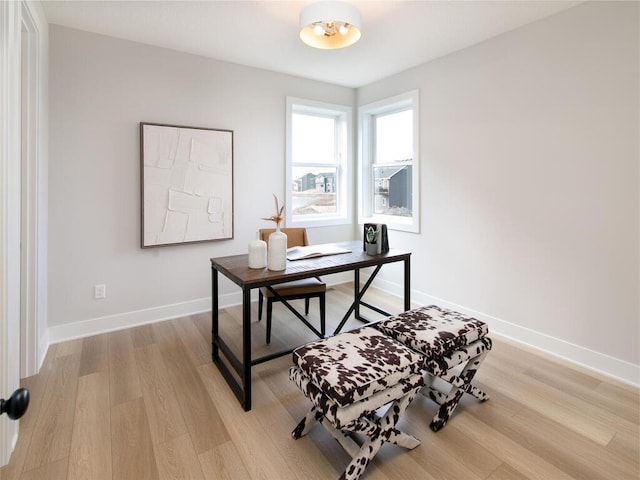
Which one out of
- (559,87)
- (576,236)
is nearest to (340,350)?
(576,236)

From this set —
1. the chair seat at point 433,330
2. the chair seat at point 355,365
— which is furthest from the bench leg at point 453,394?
the chair seat at point 355,365

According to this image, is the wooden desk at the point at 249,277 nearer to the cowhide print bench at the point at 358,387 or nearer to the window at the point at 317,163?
the cowhide print bench at the point at 358,387

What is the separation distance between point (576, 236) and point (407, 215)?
1.77 meters

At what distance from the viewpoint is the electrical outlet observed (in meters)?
3.02

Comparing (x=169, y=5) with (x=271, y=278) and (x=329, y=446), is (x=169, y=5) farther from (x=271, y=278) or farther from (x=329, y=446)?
(x=329, y=446)

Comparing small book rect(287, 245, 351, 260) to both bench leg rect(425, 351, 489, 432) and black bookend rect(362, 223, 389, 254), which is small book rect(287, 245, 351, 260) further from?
bench leg rect(425, 351, 489, 432)

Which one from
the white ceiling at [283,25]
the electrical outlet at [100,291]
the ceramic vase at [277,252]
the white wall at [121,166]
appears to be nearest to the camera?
the ceramic vase at [277,252]

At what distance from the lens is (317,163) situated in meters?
4.35

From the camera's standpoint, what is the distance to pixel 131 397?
2.11 metres

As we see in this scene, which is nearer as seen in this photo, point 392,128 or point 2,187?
point 2,187

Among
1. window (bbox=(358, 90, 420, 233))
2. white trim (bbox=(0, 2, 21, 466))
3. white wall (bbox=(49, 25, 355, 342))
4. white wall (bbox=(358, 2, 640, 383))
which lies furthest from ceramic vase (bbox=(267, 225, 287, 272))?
window (bbox=(358, 90, 420, 233))

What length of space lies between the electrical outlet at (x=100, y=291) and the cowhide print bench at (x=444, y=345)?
2.41 meters

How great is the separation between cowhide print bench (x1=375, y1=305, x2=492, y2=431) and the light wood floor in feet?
0.32

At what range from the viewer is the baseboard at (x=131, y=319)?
2.89m
